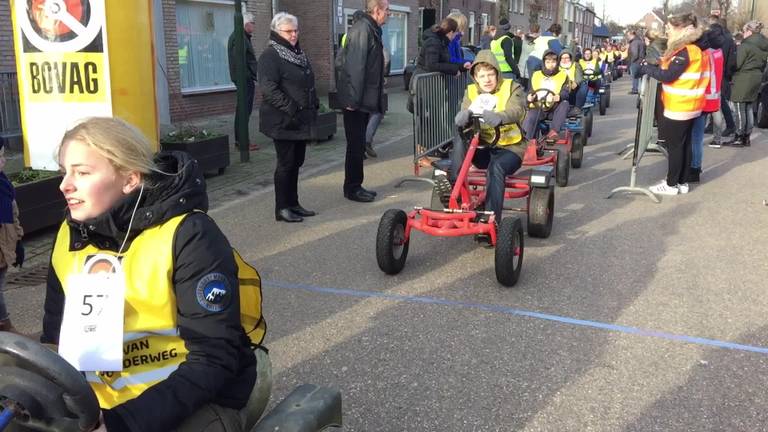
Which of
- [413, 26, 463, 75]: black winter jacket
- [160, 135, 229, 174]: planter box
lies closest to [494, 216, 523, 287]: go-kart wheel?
[160, 135, 229, 174]: planter box

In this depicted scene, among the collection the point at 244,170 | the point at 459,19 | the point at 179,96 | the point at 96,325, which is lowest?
the point at 244,170

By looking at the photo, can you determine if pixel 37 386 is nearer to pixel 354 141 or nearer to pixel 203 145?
pixel 354 141

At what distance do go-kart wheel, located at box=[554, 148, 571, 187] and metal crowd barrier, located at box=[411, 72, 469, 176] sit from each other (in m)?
1.48

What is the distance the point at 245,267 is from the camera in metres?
2.03

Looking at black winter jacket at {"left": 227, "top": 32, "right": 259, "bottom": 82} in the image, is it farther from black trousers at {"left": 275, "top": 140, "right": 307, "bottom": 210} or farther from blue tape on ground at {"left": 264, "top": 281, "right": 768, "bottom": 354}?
blue tape on ground at {"left": 264, "top": 281, "right": 768, "bottom": 354}

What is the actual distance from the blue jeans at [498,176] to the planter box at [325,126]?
221 inches

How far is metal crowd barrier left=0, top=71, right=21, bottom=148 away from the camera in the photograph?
9883mm

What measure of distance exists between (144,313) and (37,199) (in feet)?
14.1

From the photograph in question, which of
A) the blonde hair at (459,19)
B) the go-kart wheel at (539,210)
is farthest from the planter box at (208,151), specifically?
the go-kart wheel at (539,210)

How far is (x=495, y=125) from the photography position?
5.21m

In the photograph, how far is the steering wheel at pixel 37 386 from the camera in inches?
47.9

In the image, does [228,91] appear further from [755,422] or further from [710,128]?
[755,422]

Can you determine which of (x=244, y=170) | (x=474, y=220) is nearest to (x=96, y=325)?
(x=474, y=220)

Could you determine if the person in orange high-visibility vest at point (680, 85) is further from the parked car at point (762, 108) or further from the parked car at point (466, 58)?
the parked car at point (762, 108)
